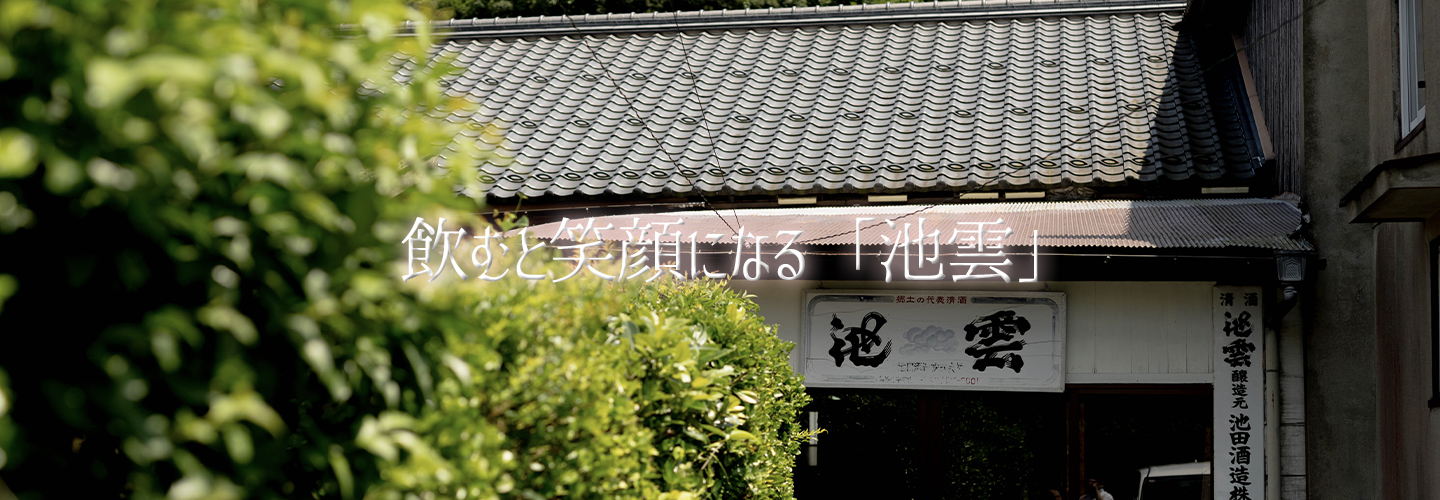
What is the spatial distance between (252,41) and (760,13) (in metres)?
13.5

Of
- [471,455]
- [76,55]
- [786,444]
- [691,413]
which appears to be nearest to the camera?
[76,55]

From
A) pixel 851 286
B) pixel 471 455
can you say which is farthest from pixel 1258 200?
pixel 471 455

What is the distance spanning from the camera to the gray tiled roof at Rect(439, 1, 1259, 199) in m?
10.2

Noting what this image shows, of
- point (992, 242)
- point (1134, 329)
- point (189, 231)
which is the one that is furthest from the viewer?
point (1134, 329)

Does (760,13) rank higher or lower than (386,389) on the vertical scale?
higher

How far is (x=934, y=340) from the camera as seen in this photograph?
9016mm

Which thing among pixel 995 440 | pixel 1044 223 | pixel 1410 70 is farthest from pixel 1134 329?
pixel 1410 70

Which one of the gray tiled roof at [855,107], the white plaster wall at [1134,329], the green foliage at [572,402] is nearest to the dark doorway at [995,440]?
the white plaster wall at [1134,329]

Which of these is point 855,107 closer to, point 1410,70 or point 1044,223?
point 1044,223

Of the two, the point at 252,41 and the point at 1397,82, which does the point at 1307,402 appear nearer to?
the point at 1397,82

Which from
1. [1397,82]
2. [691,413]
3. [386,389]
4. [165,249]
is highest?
[1397,82]

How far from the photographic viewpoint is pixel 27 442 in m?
1.72

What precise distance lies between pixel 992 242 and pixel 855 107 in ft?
14.4

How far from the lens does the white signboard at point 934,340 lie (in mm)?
8812
